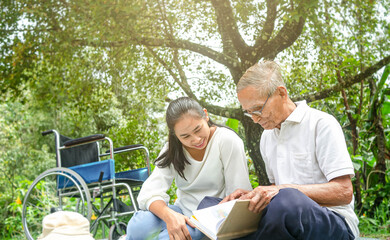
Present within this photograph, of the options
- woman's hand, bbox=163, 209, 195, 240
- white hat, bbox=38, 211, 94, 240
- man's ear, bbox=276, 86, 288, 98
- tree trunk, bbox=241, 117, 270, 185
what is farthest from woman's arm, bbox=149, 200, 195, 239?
tree trunk, bbox=241, 117, 270, 185

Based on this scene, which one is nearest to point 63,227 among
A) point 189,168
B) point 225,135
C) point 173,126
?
point 189,168

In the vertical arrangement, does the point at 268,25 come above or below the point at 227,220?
above

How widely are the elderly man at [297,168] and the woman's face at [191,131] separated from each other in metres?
0.30

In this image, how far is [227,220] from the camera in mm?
1390

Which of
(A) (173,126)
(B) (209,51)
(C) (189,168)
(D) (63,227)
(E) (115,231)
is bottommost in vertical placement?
(E) (115,231)

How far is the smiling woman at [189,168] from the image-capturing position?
1.94 metres

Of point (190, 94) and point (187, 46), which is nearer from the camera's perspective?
point (187, 46)

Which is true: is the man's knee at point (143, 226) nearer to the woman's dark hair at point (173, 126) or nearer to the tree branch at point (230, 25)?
the woman's dark hair at point (173, 126)

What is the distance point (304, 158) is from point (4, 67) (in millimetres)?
4457

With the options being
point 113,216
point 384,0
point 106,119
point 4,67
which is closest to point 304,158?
point 113,216

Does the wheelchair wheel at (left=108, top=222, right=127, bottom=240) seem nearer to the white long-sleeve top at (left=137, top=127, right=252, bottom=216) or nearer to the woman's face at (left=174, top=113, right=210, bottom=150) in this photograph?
the white long-sleeve top at (left=137, top=127, right=252, bottom=216)

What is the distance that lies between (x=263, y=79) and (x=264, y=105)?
109 millimetres

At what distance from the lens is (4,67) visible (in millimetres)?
5000

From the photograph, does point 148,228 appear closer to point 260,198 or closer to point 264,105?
point 260,198
